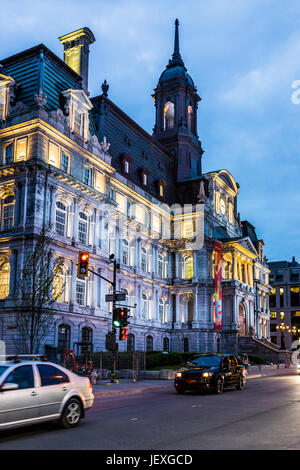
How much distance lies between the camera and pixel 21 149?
127 ft

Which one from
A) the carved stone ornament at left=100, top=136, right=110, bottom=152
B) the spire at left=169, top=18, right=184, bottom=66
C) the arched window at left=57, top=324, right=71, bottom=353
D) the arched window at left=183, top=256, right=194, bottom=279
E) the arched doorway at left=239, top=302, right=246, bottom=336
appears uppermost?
the spire at left=169, top=18, right=184, bottom=66

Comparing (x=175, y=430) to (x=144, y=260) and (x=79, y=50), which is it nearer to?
(x=144, y=260)

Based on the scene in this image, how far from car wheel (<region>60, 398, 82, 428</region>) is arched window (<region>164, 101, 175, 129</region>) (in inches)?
2384

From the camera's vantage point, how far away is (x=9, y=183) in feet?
126

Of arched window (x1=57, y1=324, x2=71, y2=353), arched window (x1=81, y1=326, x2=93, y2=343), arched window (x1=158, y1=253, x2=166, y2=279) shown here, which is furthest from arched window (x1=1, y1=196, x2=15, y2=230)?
arched window (x1=158, y1=253, x2=166, y2=279)

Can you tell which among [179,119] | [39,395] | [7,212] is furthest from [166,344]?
[39,395]

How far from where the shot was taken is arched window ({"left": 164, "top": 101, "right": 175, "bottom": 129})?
6975 cm

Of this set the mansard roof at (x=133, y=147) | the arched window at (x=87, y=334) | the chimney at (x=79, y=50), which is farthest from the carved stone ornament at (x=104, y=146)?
the arched window at (x=87, y=334)

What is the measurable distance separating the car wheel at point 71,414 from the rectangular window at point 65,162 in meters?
29.8

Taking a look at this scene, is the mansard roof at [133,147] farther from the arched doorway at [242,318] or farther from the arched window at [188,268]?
the arched doorway at [242,318]

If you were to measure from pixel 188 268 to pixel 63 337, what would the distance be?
24.6m

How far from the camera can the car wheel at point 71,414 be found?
471 inches

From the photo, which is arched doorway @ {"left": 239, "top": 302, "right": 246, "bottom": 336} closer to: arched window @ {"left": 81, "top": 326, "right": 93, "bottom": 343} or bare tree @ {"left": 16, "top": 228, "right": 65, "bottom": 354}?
arched window @ {"left": 81, "top": 326, "right": 93, "bottom": 343}
